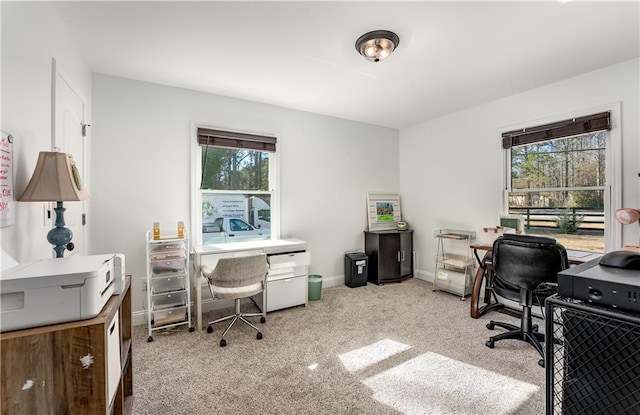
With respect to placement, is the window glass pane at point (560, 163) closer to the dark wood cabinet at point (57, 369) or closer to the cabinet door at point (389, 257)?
the cabinet door at point (389, 257)

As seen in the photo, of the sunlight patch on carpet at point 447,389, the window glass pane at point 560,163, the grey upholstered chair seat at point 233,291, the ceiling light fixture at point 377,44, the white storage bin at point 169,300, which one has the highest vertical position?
the ceiling light fixture at point 377,44

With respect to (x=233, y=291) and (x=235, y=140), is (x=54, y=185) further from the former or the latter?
(x=235, y=140)

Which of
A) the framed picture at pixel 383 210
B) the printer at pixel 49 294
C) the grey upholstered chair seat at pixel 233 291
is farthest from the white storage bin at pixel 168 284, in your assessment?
the framed picture at pixel 383 210

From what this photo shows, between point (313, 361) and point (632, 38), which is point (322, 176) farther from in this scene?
point (632, 38)

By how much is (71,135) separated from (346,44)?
223 centimetres

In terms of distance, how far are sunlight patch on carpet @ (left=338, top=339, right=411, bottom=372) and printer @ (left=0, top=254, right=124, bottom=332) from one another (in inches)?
67.9

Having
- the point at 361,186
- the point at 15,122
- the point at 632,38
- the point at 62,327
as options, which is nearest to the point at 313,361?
the point at 62,327

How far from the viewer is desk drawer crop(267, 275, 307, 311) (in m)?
3.12

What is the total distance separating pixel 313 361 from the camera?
2.19 m

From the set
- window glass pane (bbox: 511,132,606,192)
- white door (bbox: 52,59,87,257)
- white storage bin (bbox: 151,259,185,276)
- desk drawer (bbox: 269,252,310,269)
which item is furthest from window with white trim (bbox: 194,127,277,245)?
window glass pane (bbox: 511,132,606,192)

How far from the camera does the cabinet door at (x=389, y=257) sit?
4.14 m

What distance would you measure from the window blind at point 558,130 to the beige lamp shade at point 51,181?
163 inches

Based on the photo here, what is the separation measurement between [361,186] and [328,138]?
0.94 meters

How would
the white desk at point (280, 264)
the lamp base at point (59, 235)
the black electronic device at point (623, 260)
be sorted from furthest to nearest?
1. the white desk at point (280, 264)
2. the lamp base at point (59, 235)
3. the black electronic device at point (623, 260)
